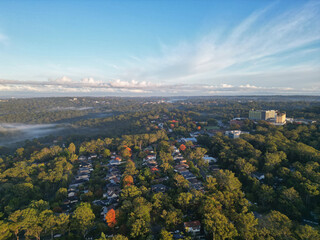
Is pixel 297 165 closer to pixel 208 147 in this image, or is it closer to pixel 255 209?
pixel 255 209

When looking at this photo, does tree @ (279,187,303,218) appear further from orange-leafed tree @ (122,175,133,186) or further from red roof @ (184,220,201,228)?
Result: orange-leafed tree @ (122,175,133,186)

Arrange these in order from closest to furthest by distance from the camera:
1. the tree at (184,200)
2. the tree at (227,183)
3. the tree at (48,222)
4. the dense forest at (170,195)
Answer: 1. the dense forest at (170,195)
2. the tree at (48,222)
3. the tree at (184,200)
4. the tree at (227,183)

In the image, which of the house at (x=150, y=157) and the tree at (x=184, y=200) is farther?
the house at (x=150, y=157)

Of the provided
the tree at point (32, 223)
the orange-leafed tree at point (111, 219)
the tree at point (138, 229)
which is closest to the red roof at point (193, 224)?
the tree at point (138, 229)

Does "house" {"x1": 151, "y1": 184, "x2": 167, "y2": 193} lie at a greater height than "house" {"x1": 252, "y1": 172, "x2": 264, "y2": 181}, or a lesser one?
lesser

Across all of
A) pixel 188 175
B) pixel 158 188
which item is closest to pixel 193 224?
pixel 158 188

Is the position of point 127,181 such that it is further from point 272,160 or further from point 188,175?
point 272,160

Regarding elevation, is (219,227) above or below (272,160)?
below

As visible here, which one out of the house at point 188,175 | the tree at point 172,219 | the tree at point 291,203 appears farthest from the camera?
the house at point 188,175

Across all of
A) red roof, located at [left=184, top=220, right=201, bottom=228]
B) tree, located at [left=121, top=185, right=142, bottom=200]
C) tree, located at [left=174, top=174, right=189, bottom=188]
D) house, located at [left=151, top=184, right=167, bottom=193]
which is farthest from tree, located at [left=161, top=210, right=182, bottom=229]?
house, located at [left=151, top=184, right=167, bottom=193]

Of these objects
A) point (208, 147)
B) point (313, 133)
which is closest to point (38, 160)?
point (208, 147)

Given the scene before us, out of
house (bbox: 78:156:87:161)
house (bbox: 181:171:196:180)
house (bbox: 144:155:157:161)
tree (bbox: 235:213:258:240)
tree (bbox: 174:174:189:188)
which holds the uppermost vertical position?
tree (bbox: 235:213:258:240)

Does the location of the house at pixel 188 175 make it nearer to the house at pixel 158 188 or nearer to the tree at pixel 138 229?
the house at pixel 158 188

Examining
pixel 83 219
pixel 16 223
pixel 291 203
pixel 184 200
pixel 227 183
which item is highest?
pixel 227 183
